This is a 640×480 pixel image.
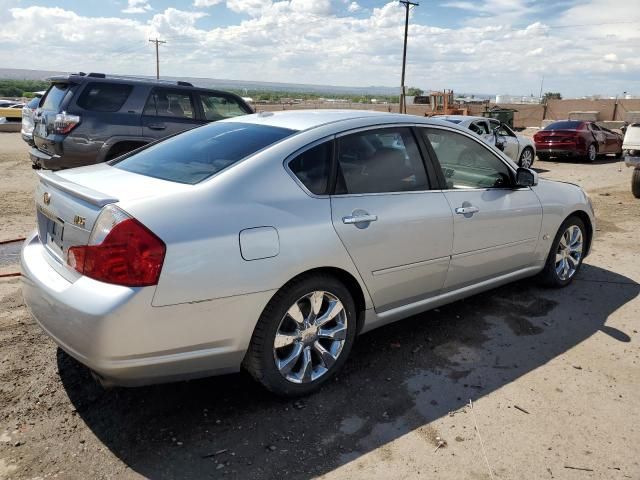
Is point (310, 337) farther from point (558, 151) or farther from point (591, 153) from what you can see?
point (591, 153)

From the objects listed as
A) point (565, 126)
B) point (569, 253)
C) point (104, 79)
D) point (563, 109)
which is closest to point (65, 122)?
point (104, 79)

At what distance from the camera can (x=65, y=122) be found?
7.61m

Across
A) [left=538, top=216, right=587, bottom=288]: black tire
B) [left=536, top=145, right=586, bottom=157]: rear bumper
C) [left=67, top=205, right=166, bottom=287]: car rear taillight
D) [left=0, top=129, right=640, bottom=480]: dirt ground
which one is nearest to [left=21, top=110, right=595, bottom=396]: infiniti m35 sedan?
[left=67, top=205, right=166, bottom=287]: car rear taillight

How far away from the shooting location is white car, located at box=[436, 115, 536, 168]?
13.9m

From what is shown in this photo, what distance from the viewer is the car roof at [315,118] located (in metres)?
3.62

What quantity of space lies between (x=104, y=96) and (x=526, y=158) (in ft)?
38.6

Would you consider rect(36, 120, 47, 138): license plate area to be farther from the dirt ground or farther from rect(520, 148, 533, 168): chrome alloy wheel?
rect(520, 148, 533, 168): chrome alloy wheel

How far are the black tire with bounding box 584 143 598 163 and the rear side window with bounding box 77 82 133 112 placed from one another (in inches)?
588

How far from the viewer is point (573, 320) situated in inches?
182

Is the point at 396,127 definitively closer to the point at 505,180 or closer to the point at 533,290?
the point at 505,180

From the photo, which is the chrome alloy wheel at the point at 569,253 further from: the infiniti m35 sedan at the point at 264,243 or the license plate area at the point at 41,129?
the license plate area at the point at 41,129

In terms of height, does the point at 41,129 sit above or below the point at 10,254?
above

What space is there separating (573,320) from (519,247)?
2.46 ft

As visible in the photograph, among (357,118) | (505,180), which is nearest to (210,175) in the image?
(357,118)
